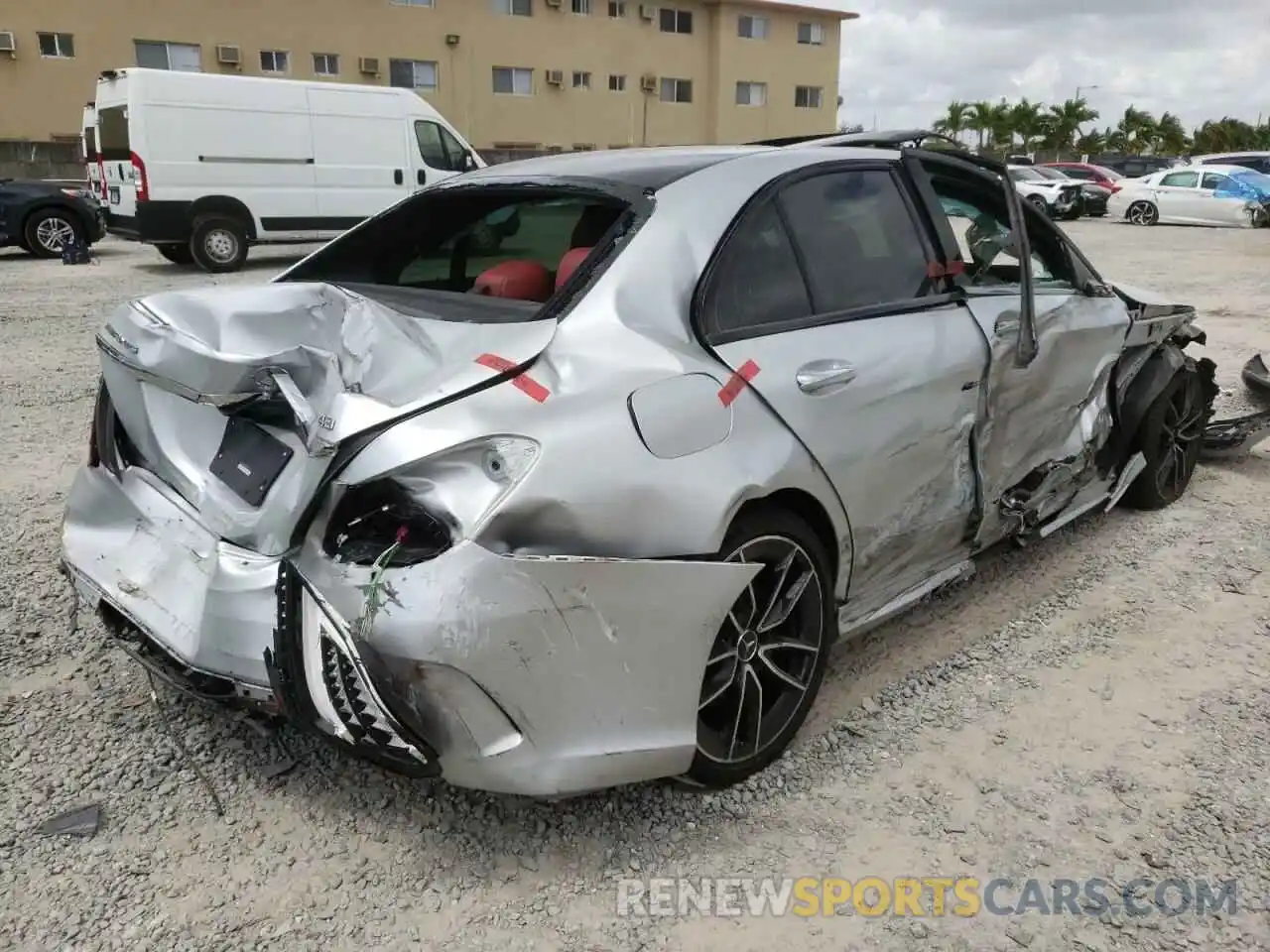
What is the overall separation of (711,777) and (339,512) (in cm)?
109

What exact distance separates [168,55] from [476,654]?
2790cm

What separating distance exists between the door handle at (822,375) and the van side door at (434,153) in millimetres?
12335

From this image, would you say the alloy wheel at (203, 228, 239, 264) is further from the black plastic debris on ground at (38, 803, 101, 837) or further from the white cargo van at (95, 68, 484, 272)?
the black plastic debris on ground at (38, 803, 101, 837)

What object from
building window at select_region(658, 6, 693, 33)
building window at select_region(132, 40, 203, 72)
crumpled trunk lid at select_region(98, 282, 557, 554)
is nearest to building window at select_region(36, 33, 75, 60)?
building window at select_region(132, 40, 203, 72)

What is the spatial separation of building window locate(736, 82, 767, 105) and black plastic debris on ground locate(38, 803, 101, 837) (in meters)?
36.0

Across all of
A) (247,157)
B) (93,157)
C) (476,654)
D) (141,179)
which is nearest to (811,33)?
(247,157)

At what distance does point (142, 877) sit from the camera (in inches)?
86.4

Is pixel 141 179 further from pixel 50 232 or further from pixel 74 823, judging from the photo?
pixel 74 823

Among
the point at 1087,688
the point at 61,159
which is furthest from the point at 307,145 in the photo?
the point at 61,159

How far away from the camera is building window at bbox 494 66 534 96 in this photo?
30.1m

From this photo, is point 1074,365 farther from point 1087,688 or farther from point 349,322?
point 349,322

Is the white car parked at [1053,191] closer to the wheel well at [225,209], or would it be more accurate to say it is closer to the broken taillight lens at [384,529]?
the wheel well at [225,209]

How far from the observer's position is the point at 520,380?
2.09m

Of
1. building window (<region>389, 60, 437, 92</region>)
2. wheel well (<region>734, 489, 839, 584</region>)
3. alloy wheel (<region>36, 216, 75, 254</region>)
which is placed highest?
building window (<region>389, 60, 437, 92</region>)
